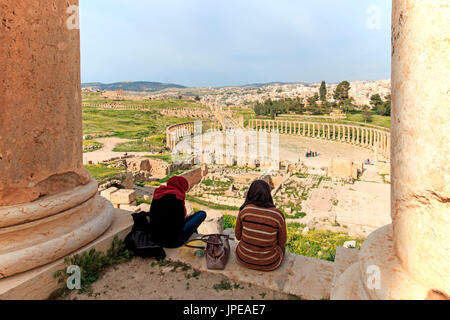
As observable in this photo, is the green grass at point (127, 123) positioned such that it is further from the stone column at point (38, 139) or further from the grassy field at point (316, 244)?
the stone column at point (38, 139)

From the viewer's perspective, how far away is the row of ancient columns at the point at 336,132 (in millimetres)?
47956

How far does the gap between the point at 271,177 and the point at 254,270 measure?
23745 mm

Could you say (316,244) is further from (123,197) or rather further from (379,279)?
(379,279)

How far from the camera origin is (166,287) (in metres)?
3.20

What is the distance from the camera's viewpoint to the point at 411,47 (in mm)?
1800

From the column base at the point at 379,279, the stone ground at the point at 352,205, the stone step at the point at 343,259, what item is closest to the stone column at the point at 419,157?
the column base at the point at 379,279

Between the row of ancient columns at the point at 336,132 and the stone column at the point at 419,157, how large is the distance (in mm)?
46328

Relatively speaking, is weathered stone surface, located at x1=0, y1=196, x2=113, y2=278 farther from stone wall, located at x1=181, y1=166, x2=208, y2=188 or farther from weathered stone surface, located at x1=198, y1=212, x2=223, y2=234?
stone wall, located at x1=181, y1=166, x2=208, y2=188

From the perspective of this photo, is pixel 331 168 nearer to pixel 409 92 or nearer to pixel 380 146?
pixel 380 146

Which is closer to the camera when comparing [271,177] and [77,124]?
[77,124]

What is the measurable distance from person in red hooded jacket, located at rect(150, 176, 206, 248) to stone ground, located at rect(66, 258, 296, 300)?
39cm

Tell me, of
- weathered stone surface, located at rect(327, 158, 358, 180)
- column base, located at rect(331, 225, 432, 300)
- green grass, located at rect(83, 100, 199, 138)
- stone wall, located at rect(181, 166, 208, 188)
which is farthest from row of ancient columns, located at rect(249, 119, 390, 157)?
column base, located at rect(331, 225, 432, 300)
